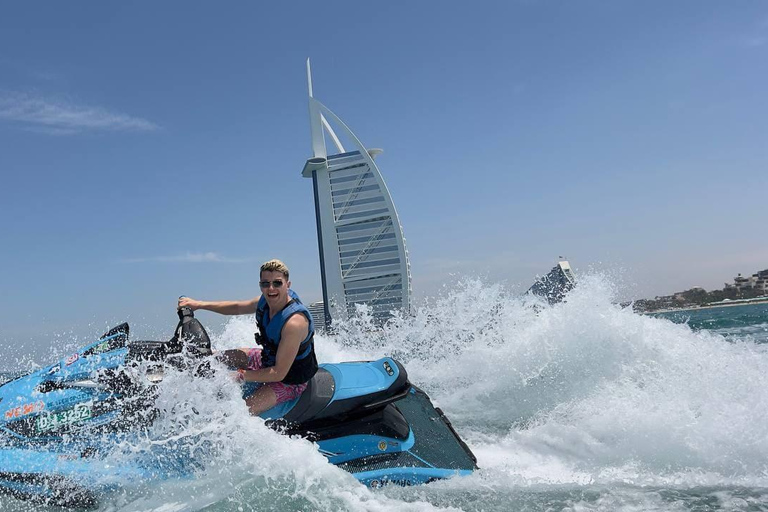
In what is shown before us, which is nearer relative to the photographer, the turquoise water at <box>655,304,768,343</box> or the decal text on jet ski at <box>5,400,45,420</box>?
the decal text on jet ski at <box>5,400,45,420</box>

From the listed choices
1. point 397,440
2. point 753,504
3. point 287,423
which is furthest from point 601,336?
point 287,423

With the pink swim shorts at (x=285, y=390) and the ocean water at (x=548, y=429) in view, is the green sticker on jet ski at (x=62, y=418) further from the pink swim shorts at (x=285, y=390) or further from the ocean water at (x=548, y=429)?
the pink swim shorts at (x=285, y=390)

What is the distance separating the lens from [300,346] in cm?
334

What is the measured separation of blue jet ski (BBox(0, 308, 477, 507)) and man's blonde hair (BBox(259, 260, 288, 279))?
660 mm

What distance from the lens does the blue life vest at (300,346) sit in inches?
131

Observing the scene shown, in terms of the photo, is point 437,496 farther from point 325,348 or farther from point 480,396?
point 325,348

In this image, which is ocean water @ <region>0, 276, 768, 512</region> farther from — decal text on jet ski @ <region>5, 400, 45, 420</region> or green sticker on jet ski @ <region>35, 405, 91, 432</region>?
decal text on jet ski @ <region>5, 400, 45, 420</region>

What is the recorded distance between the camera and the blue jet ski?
301cm

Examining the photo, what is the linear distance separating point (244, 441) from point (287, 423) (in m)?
0.32

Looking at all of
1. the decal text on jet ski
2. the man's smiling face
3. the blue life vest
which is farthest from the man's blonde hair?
the decal text on jet ski

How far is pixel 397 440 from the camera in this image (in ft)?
12.5

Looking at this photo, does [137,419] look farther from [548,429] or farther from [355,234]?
[355,234]

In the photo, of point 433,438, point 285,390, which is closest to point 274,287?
point 285,390

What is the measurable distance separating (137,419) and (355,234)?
160 feet
